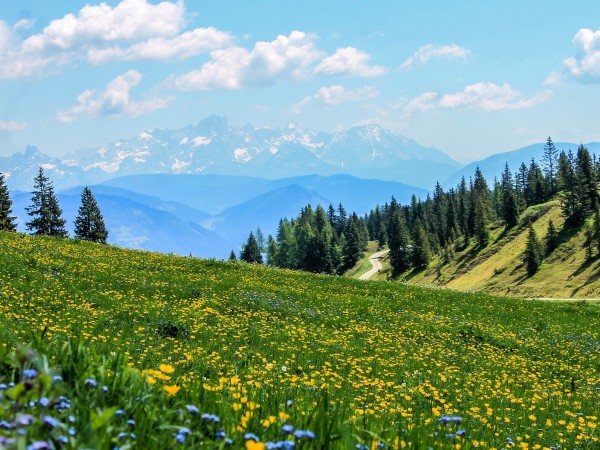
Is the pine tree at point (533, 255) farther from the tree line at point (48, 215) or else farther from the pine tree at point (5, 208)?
the pine tree at point (5, 208)

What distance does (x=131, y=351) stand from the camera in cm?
979

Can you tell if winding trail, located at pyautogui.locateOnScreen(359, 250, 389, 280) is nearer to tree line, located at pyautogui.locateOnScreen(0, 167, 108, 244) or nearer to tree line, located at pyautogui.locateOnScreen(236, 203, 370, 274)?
tree line, located at pyautogui.locateOnScreen(236, 203, 370, 274)

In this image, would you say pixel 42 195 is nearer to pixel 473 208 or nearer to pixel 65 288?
pixel 65 288

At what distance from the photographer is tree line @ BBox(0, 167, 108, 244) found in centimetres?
6462

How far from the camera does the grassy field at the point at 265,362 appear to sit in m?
3.25

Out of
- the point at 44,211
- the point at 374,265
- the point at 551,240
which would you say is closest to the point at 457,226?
the point at 374,265

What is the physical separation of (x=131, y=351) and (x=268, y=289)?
444 inches

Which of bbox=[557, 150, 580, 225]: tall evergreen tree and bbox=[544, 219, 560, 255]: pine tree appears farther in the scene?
bbox=[557, 150, 580, 225]: tall evergreen tree

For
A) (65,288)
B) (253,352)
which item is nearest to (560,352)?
(253,352)

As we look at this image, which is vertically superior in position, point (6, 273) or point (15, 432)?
point (6, 273)

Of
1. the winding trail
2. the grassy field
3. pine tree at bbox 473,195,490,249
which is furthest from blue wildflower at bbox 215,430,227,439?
pine tree at bbox 473,195,490,249

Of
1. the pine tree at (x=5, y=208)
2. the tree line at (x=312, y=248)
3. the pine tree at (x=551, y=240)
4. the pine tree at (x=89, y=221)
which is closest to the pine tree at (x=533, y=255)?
the pine tree at (x=551, y=240)

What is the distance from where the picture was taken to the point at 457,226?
150375mm

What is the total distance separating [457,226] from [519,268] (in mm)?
47665
